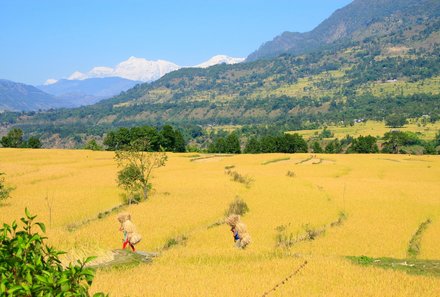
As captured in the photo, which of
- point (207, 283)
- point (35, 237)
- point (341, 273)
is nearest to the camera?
point (35, 237)

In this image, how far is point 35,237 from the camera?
17.0 feet

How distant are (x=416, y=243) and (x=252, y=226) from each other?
8.86 metres

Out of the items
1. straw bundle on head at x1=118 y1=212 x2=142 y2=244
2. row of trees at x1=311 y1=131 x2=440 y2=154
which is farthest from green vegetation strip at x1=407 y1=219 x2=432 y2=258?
row of trees at x1=311 y1=131 x2=440 y2=154

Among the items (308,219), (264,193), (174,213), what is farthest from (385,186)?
(174,213)

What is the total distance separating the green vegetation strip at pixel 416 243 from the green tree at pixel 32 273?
20.6 metres

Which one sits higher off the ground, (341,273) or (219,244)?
(341,273)

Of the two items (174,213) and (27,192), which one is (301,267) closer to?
(174,213)

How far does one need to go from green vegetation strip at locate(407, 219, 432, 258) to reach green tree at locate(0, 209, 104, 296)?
2063 centimetres

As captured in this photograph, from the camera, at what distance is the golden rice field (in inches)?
497

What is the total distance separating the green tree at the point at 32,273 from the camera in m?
4.78

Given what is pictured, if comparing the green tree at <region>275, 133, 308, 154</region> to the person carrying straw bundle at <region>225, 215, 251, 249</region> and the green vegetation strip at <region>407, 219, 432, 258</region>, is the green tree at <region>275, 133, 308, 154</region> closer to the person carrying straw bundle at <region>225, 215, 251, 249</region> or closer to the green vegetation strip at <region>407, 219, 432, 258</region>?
the green vegetation strip at <region>407, 219, 432, 258</region>

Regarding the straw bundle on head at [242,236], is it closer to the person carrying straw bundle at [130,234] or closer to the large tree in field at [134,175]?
the person carrying straw bundle at [130,234]

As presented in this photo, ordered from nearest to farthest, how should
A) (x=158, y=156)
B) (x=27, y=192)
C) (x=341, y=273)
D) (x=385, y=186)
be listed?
(x=341, y=273)
(x=27, y=192)
(x=158, y=156)
(x=385, y=186)

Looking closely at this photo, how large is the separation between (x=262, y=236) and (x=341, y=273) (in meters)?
10.9
